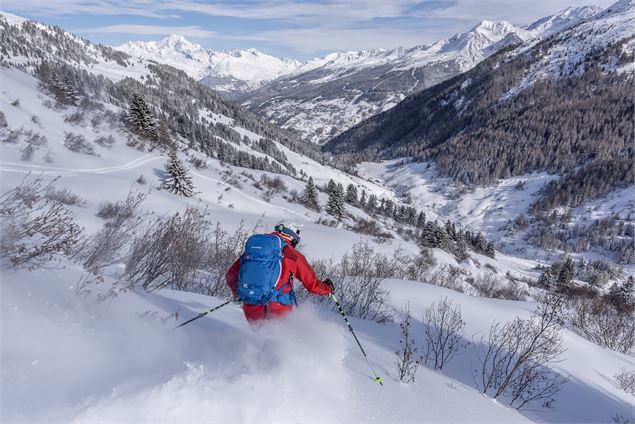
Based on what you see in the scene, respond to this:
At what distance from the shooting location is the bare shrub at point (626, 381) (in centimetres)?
757

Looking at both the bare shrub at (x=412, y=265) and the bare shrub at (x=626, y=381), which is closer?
the bare shrub at (x=626, y=381)

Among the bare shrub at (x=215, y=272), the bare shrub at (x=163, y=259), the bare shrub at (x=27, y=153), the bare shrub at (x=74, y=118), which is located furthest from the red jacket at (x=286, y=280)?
the bare shrub at (x=74, y=118)

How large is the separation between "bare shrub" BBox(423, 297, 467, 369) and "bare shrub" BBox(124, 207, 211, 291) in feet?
15.5

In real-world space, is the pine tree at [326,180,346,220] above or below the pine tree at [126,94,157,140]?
below

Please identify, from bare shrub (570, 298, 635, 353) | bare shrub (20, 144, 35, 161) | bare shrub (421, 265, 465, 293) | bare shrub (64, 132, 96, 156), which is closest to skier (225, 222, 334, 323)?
bare shrub (421, 265, 465, 293)

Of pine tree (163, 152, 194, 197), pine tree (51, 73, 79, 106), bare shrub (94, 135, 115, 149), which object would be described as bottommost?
pine tree (163, 152, 194, 197)

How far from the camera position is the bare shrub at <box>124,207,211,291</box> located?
598 cm

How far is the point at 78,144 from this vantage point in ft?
64.5

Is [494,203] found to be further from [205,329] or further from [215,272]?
[205,329]

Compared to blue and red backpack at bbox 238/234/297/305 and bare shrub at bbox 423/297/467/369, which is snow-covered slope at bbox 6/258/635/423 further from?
bare shrub at bbox 423/297/467/369

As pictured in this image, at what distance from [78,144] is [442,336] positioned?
843 inches

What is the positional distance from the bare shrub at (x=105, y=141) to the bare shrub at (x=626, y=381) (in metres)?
26.5

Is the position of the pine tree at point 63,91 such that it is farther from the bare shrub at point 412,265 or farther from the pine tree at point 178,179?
the bare shrub at point 412,265

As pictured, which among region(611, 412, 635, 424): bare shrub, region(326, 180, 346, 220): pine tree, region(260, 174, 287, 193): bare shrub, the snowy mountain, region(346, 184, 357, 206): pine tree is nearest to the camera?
region(611, 412, 635, 424): bare shrub
